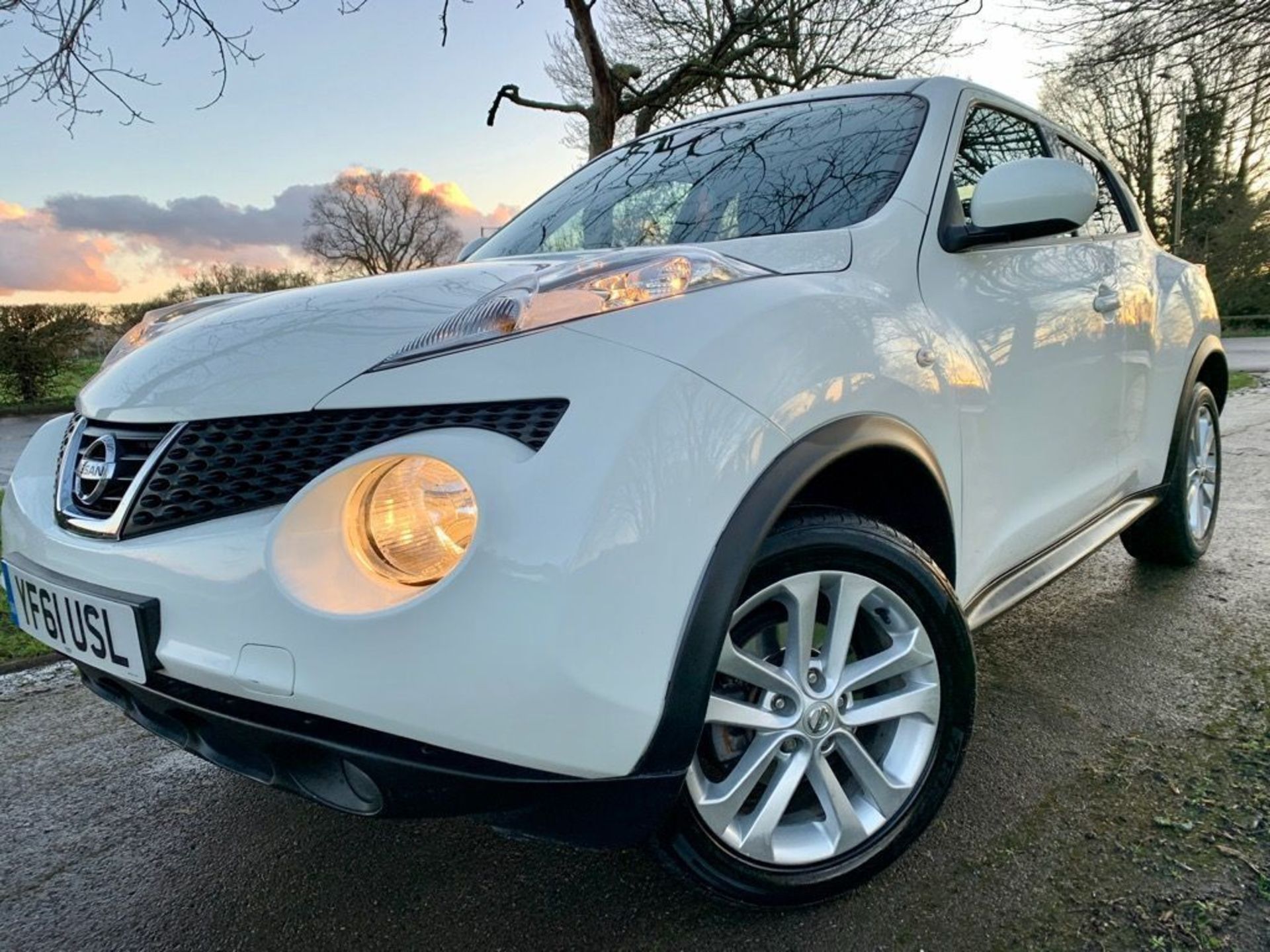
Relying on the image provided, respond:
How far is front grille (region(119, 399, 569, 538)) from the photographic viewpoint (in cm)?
130

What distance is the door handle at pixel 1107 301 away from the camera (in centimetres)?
263

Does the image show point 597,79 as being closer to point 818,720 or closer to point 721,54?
point 721,54

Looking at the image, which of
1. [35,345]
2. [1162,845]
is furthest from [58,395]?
[1162,845]

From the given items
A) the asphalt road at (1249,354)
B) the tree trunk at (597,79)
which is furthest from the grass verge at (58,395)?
the asphalt road at (1249,354)

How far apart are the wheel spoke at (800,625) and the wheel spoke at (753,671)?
Result: 2 centimetres

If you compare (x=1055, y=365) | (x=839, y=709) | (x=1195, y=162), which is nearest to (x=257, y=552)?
(x=839, y=709)

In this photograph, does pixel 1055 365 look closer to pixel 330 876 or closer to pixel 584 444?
pixel 584 444

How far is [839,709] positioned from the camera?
1.62 m

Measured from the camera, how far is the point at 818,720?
5.23 ft

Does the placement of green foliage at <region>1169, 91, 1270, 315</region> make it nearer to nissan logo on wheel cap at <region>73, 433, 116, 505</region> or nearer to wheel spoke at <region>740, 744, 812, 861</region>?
wheel spoke at <region>740, 744, 812, 861</region>

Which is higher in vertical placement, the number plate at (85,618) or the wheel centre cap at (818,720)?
the number plate at (85,618)

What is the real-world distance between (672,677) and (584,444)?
373 mm

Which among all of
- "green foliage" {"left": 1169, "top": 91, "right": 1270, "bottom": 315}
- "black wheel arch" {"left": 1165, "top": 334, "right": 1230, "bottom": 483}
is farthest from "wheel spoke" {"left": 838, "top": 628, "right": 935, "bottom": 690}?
"green foliage" {"left": 1169, "top": 91, "right": 1270, "bottom": 315}

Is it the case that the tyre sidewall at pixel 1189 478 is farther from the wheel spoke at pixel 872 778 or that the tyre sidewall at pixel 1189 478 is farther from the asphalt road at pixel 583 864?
the wheel spoke at pixel 872 778
